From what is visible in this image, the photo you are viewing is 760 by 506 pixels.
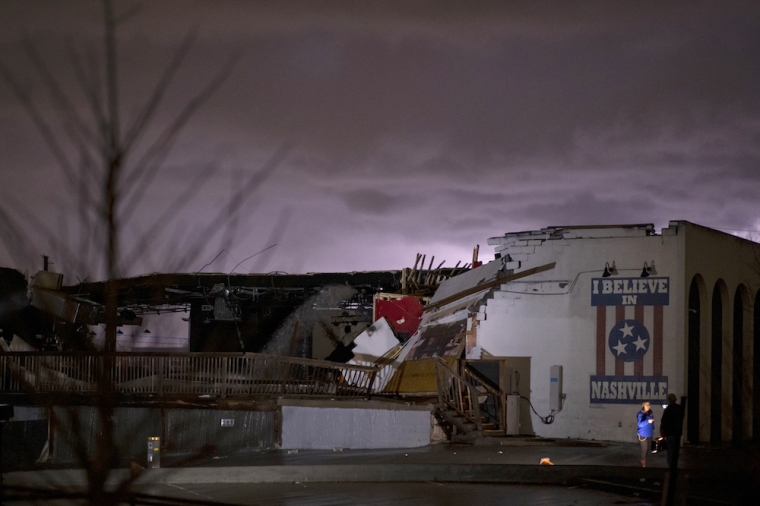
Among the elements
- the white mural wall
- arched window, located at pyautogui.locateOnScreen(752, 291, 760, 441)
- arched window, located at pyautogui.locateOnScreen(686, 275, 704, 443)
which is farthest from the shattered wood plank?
arched window, located at pyautogui.locateOnScreen(752, 291, 760, 441)

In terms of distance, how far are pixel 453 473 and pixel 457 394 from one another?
5.18 m

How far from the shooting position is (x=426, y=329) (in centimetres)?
2612

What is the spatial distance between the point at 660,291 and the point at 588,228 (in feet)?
8.10

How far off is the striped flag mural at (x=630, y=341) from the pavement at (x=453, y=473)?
2923 mm

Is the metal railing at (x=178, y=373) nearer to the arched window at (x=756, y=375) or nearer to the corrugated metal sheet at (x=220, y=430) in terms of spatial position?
the corrugated metal sheet at (x=220, y=430)

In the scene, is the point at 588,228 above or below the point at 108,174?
above

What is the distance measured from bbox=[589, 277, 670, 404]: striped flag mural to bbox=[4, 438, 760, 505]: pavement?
2.92 metres

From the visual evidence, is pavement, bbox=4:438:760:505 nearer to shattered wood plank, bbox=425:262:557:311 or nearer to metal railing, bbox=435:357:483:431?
metal railing, bbox=435:357:483:431

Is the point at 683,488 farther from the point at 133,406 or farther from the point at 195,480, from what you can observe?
the point at 133,406

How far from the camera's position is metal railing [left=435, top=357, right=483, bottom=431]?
20.8m

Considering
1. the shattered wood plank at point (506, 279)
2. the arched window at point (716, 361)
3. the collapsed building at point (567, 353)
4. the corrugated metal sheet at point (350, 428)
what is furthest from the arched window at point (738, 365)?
the corrugated metal sheet at point (350, 428)

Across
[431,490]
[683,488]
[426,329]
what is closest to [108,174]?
[431,490]

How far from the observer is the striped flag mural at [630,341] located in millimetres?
21609

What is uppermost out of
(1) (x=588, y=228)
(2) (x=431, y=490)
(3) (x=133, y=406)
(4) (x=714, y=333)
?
(1) (x=588, y=228)
